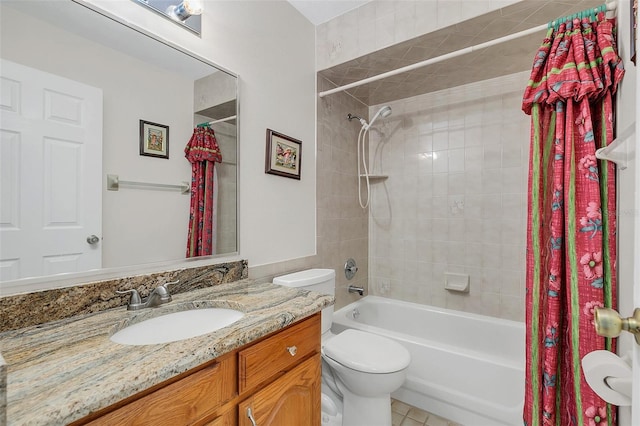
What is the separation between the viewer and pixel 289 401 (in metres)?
0.93

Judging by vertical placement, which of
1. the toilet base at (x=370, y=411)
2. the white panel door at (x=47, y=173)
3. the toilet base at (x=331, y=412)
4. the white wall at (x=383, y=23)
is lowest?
the toilet base at (x=331, y=412)

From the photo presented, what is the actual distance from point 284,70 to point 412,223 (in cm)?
158

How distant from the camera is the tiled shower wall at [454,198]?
6.86 ft

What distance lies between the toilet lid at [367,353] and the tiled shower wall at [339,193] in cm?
63

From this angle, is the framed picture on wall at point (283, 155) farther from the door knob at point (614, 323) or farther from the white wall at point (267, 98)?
the door knob at point (614, 323)

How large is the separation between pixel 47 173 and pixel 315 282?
122 centimetres

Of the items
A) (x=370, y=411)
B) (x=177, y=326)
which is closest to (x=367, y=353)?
(x=370, y=411)

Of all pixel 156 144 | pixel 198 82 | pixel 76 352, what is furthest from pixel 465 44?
pixel 76 352

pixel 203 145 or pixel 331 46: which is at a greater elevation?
pixel 331 46

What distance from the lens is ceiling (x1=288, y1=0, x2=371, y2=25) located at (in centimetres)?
179

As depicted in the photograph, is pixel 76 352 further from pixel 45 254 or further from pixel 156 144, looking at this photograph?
pixel 156 144


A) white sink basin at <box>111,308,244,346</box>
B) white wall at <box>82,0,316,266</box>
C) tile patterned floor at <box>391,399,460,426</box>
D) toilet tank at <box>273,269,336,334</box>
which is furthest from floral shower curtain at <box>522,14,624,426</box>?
white wall at <box>82,0,316,266</box>

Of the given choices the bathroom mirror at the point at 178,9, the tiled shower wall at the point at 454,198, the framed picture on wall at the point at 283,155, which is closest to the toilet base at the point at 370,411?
the tiled shower wall at the point at 454,198

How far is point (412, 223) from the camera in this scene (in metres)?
2.51
